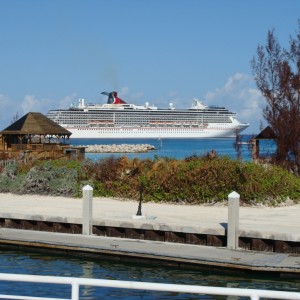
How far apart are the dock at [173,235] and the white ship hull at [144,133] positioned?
121560 millimetres

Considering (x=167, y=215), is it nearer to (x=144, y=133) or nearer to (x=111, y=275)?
(x=111, y=275)

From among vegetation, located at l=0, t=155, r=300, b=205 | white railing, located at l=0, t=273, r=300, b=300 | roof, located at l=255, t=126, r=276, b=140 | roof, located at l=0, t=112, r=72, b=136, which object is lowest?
white railing, located at l=0, t=273, r=300, b=300

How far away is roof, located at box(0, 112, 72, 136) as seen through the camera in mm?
40938

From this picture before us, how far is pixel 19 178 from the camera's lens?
88.3 ft

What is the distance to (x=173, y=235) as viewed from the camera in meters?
16.7

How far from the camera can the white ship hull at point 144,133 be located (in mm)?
143750

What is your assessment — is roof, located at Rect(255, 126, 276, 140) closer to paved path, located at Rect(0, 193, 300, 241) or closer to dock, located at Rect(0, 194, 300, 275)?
dock, located at Rect(0, 194, 300, 275)

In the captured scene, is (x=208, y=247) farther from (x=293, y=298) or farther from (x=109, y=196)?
(x=293, y=298)

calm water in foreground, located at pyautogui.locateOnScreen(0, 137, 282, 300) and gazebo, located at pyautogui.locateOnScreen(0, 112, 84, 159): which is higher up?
gazebo, located at pyautogui.locateOnScreen(0, 112, 84, 159)

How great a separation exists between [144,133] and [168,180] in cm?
12513

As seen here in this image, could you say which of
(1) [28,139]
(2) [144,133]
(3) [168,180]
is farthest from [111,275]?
(2) [144,133]

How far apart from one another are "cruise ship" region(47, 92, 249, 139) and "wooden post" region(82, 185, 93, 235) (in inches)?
4968

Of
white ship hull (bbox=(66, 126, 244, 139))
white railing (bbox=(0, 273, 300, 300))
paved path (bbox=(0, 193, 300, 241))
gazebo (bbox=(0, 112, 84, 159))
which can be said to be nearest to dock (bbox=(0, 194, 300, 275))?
paved path (bbox=(0, 193, 300, 241))

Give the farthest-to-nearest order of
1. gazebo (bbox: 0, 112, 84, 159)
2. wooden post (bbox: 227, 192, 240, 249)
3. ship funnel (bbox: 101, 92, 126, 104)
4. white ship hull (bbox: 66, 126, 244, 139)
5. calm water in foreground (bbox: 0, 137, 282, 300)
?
ship funnel (bbox: 101, 92, 126, 104) < white ship hull (bbox: 66, 126, 244, 139) < gazebo (bbox: 0, 112, 84, 159) < wooden post (bbox: 227, 192, 240, 249) < calm water in foreground (bbox: 0, 137, 282, 300)
